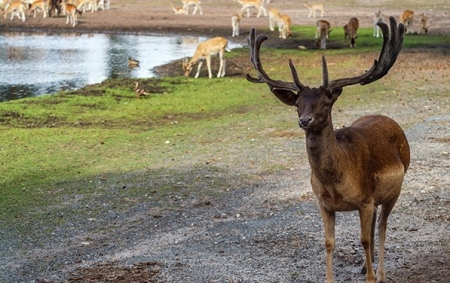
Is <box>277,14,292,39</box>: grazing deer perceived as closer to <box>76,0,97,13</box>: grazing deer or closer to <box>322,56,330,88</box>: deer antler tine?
<box>76,0,97,13</box>: grazing deer

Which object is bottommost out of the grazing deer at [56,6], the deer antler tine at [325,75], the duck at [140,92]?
the grazing deer at [56,6]

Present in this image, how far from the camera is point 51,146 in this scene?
13.8 meters

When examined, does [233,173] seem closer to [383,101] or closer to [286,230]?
[286,230]

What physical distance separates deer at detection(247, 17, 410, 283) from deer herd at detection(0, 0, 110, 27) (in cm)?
3519

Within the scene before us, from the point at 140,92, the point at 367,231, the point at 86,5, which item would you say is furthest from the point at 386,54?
the point at 86,5

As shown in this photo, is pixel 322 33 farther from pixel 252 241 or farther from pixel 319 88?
pixel 319 88

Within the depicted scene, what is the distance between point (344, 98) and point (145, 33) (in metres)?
22.4

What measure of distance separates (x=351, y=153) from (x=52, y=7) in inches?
1561

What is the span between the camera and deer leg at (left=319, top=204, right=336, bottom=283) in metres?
6.81

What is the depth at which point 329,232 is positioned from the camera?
6848mm

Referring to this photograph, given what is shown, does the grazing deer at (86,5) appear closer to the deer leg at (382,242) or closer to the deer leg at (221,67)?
the deer leg at (221,67)

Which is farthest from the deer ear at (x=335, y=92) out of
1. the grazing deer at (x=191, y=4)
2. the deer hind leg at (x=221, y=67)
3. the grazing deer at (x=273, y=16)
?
the grazing deer at (x=191, y=4)

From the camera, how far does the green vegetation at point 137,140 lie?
10.6 metres

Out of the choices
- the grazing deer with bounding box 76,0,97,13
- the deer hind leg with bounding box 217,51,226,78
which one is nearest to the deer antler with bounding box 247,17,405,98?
the deer hind leg with bounding box 217,51,226,78
